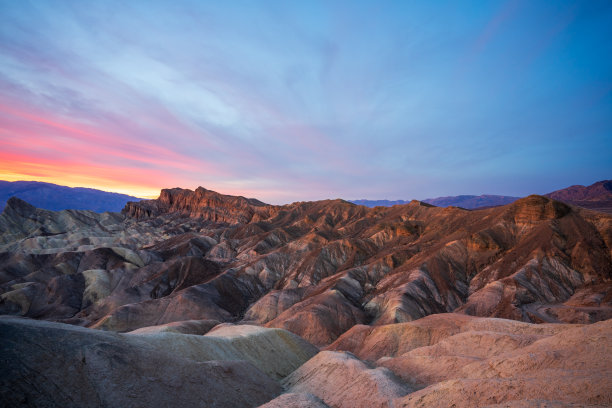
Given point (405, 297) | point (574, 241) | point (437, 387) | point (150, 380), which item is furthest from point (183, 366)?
point (574, 241)

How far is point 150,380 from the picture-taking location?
1427cm

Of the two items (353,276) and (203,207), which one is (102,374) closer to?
(353,276)

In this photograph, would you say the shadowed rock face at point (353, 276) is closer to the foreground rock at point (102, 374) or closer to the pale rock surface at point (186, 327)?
the pale rock surface at point (186, 327)

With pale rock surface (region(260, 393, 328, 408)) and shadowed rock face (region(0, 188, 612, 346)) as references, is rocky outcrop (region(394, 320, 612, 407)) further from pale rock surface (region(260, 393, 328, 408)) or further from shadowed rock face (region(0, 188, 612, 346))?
shadowed rock face (region(0, 188, 612, 346))

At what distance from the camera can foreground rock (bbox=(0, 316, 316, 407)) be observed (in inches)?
459

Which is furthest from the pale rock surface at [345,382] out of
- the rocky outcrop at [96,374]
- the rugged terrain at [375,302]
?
the rocky outcrop at [96,374]

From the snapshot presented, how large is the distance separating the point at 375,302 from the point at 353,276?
8853mm

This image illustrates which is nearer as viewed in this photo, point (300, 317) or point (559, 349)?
point (559, 349)

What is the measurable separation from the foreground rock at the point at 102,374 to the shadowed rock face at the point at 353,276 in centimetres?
1614

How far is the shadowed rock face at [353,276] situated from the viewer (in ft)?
145

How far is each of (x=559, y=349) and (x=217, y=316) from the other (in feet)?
157

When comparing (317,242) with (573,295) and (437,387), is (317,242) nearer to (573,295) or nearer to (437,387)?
(573,295)

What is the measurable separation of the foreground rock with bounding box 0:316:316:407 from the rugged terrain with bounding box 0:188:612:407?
0.13 meters

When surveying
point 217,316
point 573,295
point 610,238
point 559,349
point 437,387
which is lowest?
point 217,316
